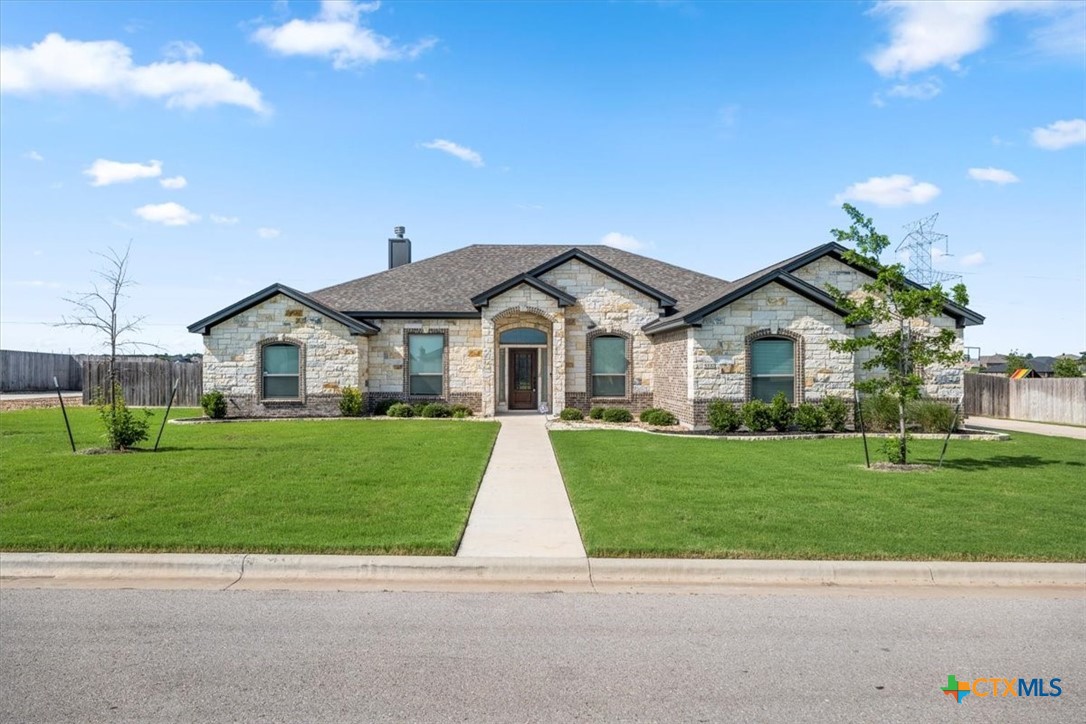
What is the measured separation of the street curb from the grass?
0.30 meters

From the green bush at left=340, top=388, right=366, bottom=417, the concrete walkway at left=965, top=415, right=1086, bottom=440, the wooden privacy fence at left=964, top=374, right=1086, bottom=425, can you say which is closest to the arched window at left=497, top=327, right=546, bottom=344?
the green bush at left=340, top=388, right=366, bottom=417

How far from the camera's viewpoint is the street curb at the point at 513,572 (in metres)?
6.76

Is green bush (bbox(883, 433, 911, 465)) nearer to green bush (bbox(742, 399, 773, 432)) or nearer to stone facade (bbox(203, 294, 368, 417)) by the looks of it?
green bush (bbox(742, 399, 773, 432))

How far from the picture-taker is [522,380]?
82.5 feet

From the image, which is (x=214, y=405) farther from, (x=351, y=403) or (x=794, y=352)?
(x=794, y=352)

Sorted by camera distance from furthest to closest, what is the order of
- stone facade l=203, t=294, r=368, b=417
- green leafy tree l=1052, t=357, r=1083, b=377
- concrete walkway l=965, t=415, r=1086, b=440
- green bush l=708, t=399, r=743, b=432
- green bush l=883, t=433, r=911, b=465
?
green leafy tree l=1052, t=357, r=1083, b=377 < stone facade l=203, t=294, r=368, b=417 < concrete walkway l=965, t=415, r=1086, b=440 < green bush l=708, t=399, r=743, b=432 < green bush l=883, t=433, r=911, b=465

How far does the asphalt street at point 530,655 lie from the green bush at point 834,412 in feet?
42.7

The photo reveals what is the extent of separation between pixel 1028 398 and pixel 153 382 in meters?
33.2

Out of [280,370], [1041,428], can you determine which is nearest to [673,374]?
[1041,428]

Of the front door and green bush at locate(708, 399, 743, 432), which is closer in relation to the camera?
green bush at locate(708, 399, 743, 432)

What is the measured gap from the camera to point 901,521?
27.9 feet

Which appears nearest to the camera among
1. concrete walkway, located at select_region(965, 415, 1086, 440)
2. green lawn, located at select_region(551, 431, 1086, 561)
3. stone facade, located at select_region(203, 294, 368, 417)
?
green lawn, located at select_region(551, 431, 1086, 561)

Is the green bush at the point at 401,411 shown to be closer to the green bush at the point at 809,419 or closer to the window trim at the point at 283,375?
the window trim at the point at 283,375

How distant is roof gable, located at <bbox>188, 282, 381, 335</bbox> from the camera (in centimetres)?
2286
